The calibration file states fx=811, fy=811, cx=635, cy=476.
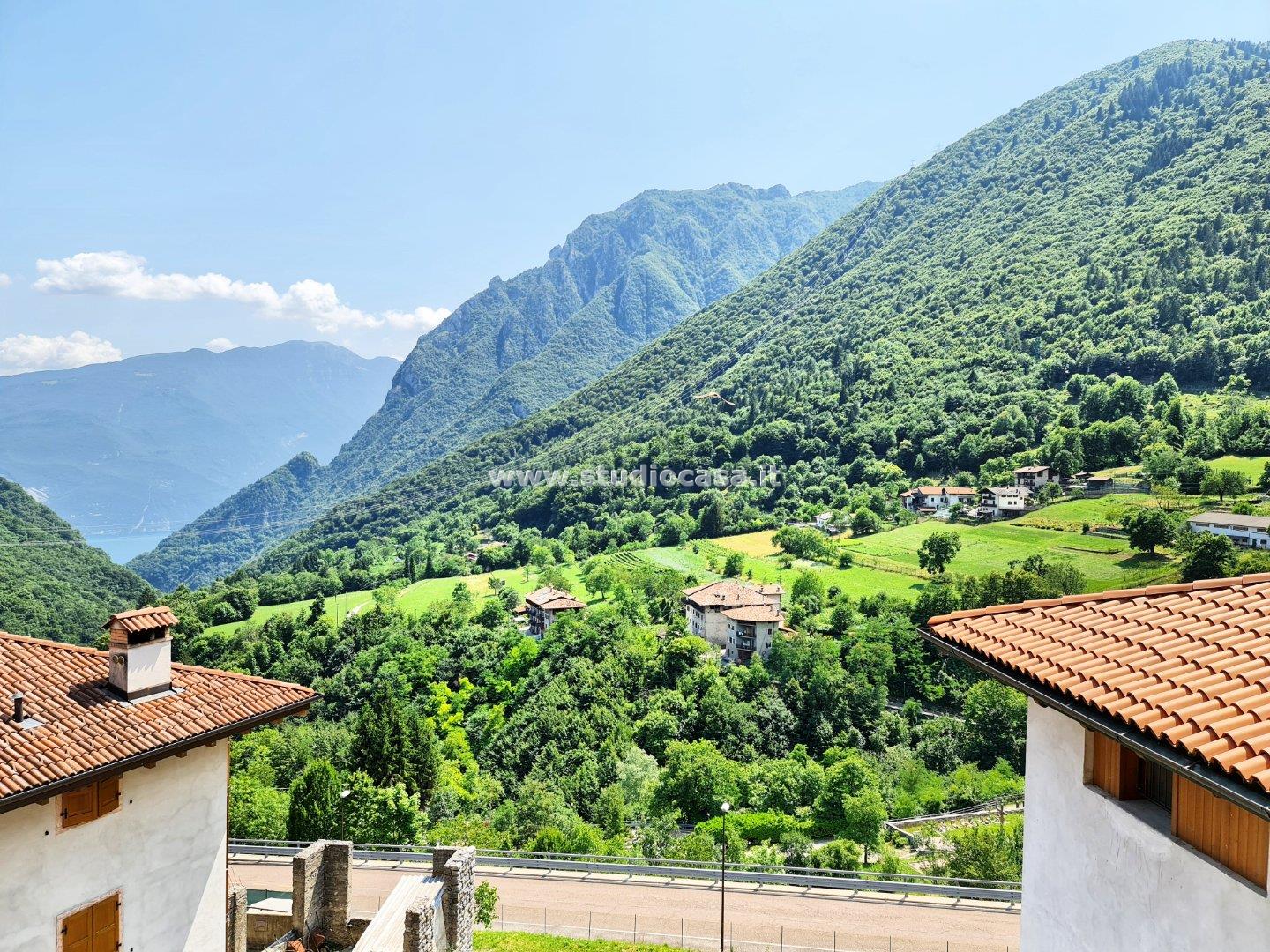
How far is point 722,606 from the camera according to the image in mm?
67875

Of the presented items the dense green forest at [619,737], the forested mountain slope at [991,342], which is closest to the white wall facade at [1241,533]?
the forested mountain slope at [991,342]

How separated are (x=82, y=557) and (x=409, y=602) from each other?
126ft

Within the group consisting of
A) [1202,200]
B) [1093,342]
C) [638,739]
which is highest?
[1202,200]

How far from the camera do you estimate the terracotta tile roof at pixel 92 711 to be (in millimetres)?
6387

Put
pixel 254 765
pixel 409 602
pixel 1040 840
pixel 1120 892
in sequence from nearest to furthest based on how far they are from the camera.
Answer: pixel 1120 892, pixel 1040 840, pixel 254 765, pixel 409 602

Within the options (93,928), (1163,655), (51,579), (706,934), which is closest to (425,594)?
(51,579)

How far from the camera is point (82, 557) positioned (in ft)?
297

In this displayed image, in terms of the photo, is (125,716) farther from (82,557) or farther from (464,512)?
(464,512)

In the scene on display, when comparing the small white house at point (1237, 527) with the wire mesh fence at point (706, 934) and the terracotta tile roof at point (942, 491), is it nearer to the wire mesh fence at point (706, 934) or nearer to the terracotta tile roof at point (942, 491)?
the terracotta tile roof at point (942, 491)

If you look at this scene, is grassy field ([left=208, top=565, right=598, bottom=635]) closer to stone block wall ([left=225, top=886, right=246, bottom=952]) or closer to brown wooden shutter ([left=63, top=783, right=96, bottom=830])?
stone block wall ([left=225, top=886, right=246, bottom=952])

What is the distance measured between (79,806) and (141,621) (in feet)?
5.43

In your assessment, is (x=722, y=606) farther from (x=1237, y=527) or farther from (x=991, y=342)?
(x=991, y=342)

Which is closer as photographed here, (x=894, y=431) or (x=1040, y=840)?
(x=1040, y=840)

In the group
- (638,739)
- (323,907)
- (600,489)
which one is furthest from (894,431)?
(323,907)
